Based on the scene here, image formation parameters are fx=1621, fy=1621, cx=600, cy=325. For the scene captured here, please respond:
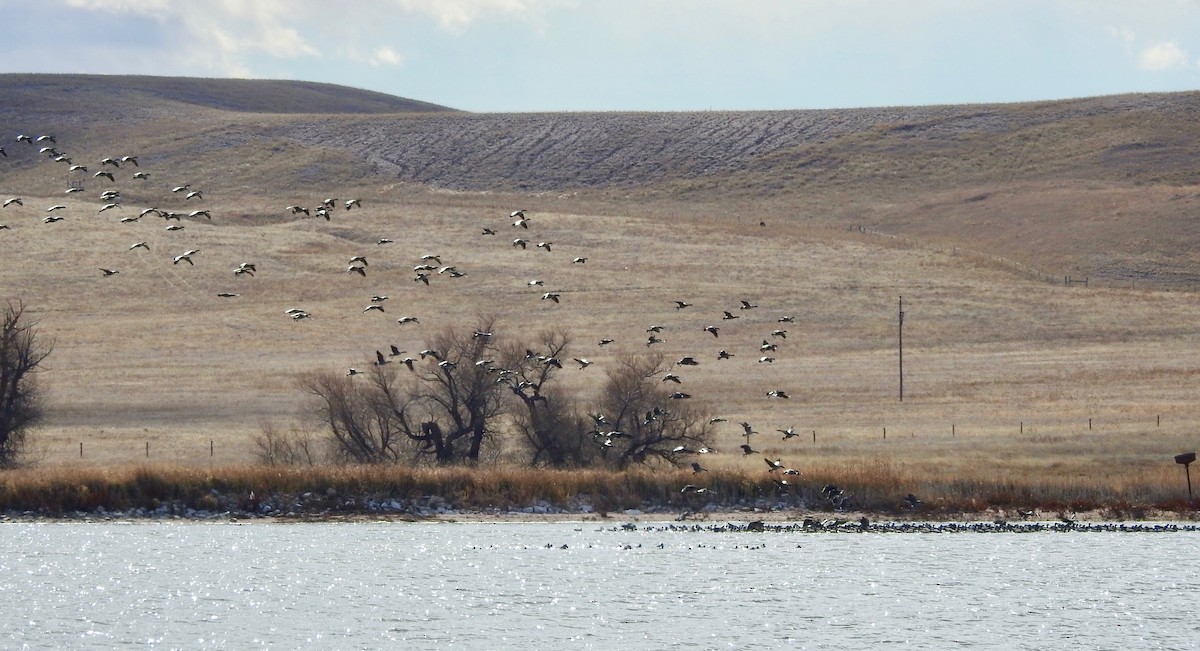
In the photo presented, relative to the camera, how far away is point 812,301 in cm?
8175

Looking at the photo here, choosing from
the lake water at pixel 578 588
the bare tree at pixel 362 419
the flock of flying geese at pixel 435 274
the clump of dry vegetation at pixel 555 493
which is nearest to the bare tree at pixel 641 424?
the flock of flying geese at pixel 435 274

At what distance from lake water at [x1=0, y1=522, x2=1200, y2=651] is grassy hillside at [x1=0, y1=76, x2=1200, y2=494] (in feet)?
29.9

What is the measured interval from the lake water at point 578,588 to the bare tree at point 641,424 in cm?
526

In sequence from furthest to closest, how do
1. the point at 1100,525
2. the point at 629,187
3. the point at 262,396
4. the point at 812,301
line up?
1. the point at 629,187
2. the point at 812,301
3. the point at 262,396
4. the point at 1100,525

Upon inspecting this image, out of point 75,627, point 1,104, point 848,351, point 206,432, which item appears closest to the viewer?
point 75,627

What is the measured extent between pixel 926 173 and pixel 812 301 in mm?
50960

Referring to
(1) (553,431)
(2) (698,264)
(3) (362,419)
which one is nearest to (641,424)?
(1) (553,431)

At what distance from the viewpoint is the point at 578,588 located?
3222 centimetres

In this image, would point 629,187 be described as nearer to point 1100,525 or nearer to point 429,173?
point 429,173

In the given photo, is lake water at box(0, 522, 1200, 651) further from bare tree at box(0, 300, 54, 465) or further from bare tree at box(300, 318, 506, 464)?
bare tree at box(0, 300, 54, 465)

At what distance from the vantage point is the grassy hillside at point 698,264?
57562mm

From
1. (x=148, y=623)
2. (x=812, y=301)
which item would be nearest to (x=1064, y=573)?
(x=148, y=623)

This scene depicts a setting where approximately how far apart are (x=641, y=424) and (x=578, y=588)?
14.5m

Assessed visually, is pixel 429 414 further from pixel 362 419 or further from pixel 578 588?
pixel 578 588
